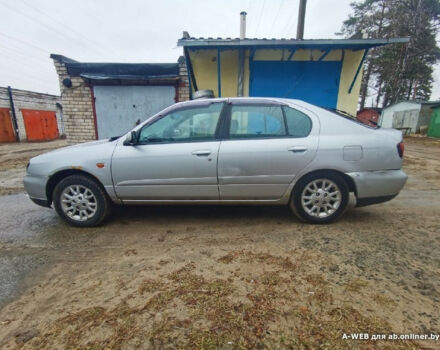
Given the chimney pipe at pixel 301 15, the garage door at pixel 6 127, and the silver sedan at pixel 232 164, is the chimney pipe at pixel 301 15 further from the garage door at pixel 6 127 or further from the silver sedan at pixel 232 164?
the garage door at pixel 6 127

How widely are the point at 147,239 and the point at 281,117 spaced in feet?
7.09

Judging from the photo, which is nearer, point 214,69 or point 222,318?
point 222,318

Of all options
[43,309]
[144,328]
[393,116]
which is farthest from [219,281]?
[393,116]

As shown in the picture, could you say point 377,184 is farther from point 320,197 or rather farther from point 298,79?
point 298,79

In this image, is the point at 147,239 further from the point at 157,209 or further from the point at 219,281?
the point at 219,281

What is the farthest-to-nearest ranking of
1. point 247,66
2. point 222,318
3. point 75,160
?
point 247,66
point 75,160
point 222,318

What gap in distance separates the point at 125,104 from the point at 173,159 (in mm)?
5198

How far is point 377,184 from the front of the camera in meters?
2.71

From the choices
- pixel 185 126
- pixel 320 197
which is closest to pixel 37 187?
pixel 185 126

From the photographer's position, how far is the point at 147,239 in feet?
8.64

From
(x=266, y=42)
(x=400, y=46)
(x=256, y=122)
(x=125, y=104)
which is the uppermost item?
(x=400, y=46)

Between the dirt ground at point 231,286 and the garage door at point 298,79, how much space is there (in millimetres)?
4381

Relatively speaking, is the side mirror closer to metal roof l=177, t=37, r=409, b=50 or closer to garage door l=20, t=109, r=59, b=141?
metal roof l=177, t=37, r=409, b=50

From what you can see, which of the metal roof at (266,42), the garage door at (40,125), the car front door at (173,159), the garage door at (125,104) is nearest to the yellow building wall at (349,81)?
the metal roof at (266,42)
